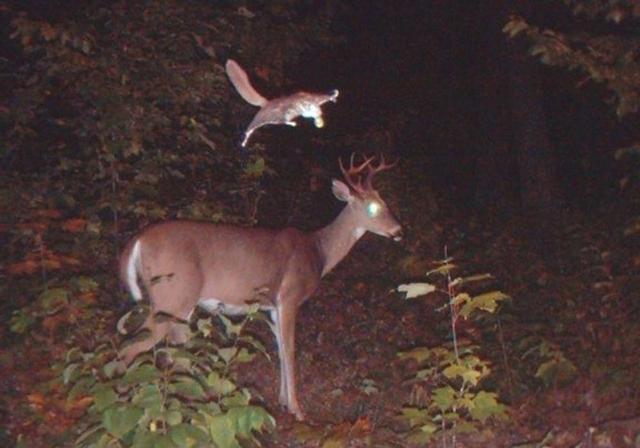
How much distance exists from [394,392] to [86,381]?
344 cm

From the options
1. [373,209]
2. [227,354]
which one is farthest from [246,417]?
[373,209]

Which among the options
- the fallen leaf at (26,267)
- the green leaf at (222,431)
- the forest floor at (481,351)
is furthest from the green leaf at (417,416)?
the fallen leaf at (26,267)

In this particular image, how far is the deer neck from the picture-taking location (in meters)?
8.82

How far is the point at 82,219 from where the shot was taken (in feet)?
26.0

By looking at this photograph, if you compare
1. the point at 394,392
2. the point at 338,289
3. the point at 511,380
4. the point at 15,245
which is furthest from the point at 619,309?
the point at 15,245

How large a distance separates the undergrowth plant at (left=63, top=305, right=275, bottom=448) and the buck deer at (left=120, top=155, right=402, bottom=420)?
1321 mm

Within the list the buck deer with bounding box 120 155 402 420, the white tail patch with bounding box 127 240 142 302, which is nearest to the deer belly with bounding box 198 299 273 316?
the buck deer with bounding box 120 155 402 420

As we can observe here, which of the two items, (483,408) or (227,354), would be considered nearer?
(227,354)

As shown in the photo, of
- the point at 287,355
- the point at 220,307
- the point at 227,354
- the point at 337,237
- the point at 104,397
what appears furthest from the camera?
the point at 337,237

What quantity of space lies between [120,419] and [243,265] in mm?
3369

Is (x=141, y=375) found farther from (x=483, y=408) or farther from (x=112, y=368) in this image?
(x=483, y=408)

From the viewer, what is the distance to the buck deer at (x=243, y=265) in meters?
7.06

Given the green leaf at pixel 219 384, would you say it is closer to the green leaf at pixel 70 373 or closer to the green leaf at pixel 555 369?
the green leaf at pixel 70 373

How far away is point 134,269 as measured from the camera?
7062 millimetres
